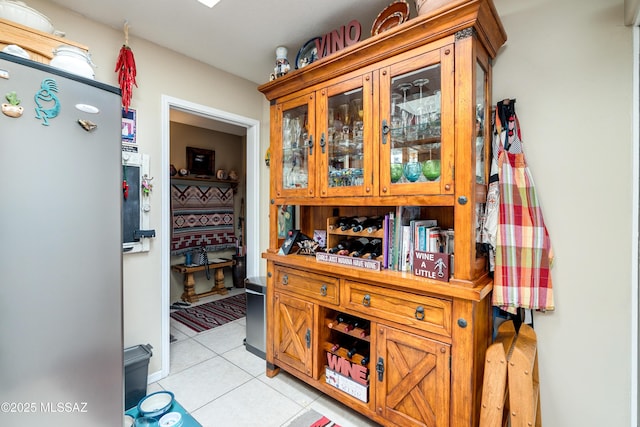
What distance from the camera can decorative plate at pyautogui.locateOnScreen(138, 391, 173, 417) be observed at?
1.70 metres

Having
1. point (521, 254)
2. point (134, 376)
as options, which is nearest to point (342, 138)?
point (521, 254)

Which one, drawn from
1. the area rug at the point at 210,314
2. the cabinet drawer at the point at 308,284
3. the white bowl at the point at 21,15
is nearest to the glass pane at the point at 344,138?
the cabinet drawer at the point at 308,284

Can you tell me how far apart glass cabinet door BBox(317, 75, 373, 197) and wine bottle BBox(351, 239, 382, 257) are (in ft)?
1.31

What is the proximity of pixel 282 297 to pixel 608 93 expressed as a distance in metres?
2.16

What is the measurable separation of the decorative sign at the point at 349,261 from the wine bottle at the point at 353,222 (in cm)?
21

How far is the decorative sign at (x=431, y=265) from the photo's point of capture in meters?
1.40

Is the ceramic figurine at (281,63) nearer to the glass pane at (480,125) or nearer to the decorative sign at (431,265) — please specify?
the glass pane at (480,125)

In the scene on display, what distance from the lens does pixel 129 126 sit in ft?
6.97

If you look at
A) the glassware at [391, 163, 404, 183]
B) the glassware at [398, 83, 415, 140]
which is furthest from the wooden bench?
the glassware at [398, 83, 415, 140]

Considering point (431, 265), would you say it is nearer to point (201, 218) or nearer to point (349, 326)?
point (349, 326)

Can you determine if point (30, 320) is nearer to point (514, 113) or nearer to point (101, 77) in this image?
point (101, 77)

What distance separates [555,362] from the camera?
4.93 feet

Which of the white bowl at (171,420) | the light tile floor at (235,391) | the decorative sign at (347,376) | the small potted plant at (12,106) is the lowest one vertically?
the light tile floor at (235,391)

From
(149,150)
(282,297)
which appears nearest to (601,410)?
(282,297)
